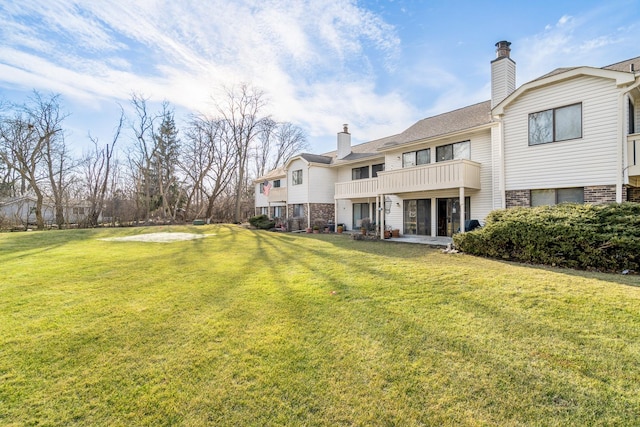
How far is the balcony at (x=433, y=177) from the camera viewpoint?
1202cm

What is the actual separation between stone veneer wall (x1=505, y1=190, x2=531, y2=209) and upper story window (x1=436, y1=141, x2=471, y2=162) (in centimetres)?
278

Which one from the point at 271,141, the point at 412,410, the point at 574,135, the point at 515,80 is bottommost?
the point at 412,410

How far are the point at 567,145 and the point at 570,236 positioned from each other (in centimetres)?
466

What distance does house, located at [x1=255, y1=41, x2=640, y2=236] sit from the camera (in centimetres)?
905

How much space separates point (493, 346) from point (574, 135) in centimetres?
1031

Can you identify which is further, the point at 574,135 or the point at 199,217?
the point at 199,217

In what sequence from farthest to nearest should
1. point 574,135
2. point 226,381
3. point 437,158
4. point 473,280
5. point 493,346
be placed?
point 437,158, point 574,135, point 473,280, point 493,346, point 226,381

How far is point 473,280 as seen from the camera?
240 inches

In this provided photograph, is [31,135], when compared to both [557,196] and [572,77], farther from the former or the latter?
[557,196]

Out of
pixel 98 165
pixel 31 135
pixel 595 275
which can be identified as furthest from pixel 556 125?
pixel 98 165

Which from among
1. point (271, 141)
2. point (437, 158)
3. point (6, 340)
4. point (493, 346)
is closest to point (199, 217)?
point (271, 141)

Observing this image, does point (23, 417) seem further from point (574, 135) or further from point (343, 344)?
point (574, 135)

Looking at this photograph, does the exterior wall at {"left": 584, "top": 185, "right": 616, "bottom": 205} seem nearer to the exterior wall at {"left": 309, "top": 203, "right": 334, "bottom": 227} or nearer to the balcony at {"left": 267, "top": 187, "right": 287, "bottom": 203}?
the exterior wall at {"left": 309, "top": 203, "right": 334, "bottom": 227}

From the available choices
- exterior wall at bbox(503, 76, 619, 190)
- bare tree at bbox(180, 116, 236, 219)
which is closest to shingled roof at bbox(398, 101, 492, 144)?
exterior wall at bbox(503, 76, 619, 190)
